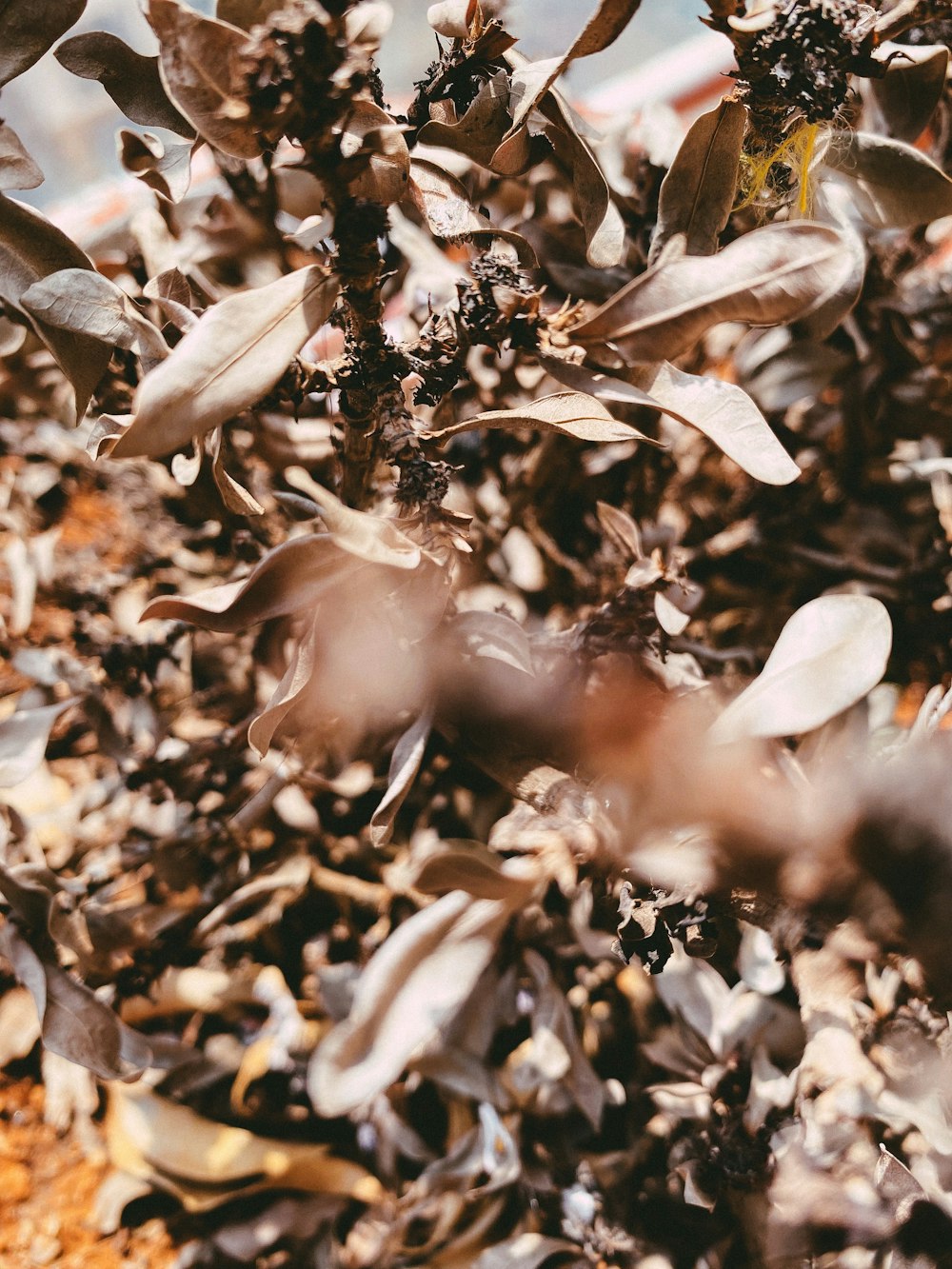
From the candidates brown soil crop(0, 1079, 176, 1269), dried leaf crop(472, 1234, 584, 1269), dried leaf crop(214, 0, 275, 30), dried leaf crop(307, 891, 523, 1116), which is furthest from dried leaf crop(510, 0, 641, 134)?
brown soil crop(0, 1079, 176, 1269)

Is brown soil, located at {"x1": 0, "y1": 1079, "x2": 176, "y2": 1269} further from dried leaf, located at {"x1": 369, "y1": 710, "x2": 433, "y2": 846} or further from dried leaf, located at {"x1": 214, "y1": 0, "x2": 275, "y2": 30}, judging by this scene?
dried leaf, located at {"x1": 214, "y1": 0, "x2": 275, "y2": 30}

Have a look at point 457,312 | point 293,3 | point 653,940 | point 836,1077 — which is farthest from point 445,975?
point 293,3

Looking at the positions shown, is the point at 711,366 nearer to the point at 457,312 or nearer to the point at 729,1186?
the point at 457,312

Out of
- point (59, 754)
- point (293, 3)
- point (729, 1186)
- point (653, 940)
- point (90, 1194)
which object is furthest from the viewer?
point (59, 754)

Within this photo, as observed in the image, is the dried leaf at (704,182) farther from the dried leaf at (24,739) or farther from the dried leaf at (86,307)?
the dried leaf at (24,739)

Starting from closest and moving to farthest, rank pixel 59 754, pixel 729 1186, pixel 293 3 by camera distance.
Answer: pixel 293 3
pixel 729 1186
pixel 59 754
